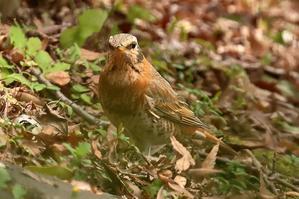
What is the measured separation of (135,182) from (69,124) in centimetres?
85

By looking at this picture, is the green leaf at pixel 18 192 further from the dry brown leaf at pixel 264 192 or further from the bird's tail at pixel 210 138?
the bird's tail at pixel 210 138

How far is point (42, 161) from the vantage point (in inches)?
189

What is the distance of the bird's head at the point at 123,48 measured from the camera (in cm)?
550

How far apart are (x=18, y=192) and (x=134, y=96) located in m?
1.75

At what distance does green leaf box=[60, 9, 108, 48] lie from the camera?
24.1ft

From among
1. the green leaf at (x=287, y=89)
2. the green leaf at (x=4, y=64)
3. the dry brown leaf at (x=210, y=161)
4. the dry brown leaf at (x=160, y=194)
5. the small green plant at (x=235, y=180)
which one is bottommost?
Answer: the green leaf at (x=287, y=89)

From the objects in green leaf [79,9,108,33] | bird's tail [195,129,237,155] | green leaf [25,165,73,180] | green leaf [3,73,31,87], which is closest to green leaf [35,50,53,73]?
green leaf [3,73,31,87]

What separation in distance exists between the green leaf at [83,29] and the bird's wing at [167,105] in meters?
1.43

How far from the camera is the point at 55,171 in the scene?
454 centimetres

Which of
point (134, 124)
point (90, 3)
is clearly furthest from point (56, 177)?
point (90, 3)

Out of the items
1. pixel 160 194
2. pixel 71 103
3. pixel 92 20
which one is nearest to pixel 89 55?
pixel 92 20

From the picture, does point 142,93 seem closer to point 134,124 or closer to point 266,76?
point 134,124

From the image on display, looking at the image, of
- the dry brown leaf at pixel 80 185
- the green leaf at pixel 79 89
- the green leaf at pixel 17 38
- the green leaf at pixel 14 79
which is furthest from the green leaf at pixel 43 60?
the dry brown leaf at pixel 80 185

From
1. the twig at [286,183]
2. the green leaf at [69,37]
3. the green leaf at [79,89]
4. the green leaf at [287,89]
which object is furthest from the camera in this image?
the green leaf at [287,89]
